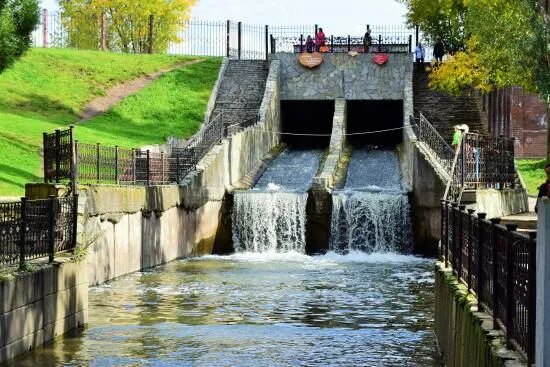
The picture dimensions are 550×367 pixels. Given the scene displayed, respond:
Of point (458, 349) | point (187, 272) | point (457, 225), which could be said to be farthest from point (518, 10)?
point (458, 349)

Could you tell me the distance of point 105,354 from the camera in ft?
52.4

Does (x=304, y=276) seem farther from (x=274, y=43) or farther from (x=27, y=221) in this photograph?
(x=274, y=43)

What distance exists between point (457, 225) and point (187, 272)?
46.8 ft

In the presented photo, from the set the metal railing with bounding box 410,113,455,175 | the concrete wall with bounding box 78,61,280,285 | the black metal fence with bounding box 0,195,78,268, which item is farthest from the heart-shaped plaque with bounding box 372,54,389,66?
the black metal fence with bounding box 0,195,78,268

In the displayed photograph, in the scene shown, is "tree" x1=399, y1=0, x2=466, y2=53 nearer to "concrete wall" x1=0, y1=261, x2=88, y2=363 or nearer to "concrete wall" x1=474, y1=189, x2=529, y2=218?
"concrete wall" x1=474, y1=189, x2=529, y2=218

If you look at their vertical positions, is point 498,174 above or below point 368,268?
above

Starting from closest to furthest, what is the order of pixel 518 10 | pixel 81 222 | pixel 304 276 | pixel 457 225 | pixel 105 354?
pixel 457 225, pixel 105 354, pixel 81 222, pixel 304 276, pixel 518 10

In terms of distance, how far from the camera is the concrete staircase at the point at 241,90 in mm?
48188

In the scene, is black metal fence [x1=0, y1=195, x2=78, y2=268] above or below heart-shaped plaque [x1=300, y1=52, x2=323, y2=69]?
below

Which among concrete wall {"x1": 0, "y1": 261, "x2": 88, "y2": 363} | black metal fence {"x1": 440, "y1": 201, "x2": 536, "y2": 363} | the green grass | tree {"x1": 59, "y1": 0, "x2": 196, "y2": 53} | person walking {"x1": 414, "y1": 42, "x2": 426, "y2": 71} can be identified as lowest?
concrete wall {"x1": 0, "y1": 261, "x2": 88, "y2": 363}

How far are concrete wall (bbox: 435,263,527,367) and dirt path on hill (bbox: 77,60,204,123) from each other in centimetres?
3226

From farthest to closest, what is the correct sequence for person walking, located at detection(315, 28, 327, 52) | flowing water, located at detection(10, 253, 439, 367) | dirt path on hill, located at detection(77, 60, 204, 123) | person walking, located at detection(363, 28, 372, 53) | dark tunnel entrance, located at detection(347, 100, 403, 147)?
person walking, located at detection(315, 28, 327, 52) < person walking, located at detection(363, 28, 372, 53) < dark tunnel entrance, located at detection(347, 100, 403, 147) < dirt path on hill, located at detection(77, 60, 204, 123) < flowing water, located at detection(10, 253, 439, 367)

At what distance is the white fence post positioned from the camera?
6.93 m

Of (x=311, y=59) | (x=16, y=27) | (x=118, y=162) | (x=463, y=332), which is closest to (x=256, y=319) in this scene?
(x=463, y=332)
